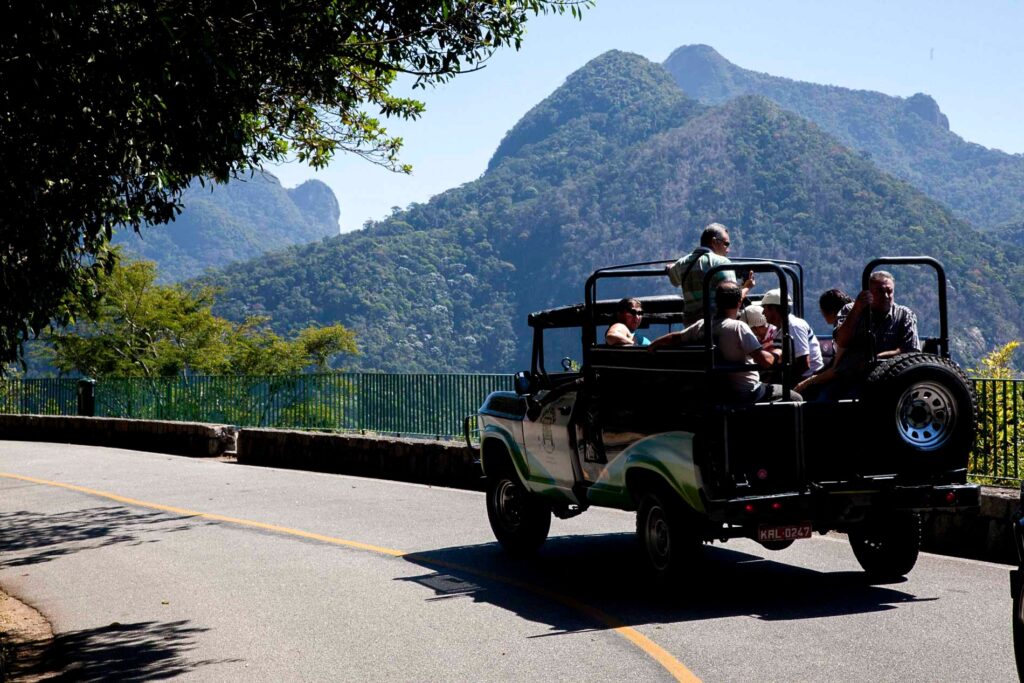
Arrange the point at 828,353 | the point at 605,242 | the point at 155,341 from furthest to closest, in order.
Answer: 1. the point at 605,242
2. the point at 155,341
3. the point at 828,353

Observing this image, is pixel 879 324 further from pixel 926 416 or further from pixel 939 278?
pixel 926 416

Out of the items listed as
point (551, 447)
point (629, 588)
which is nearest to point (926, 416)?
point (629, 588)

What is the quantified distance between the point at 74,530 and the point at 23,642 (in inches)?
221

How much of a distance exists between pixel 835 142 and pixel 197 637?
179 m

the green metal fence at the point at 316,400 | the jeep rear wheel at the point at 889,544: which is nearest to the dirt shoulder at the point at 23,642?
the jeep rear wheel at the point at 889,544

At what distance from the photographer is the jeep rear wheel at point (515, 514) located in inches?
437

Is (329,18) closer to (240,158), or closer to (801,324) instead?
(240,158)

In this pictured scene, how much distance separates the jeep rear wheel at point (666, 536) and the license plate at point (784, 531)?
519mm

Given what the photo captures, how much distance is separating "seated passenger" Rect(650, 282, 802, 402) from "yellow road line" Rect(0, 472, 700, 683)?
5.82 feet

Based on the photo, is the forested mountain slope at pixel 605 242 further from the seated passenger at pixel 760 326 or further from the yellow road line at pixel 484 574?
the seated passenger at pixel 760 326

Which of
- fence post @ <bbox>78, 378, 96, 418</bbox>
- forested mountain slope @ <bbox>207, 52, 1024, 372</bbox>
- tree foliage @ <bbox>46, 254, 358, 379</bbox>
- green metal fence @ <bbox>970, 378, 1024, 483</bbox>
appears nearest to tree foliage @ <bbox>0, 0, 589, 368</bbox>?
green metal fence @ <bbox>970, 378, 1024, 483</bbox>

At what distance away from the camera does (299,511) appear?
48.4 feet

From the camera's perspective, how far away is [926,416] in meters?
8.77

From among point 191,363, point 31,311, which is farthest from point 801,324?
point 191,363
